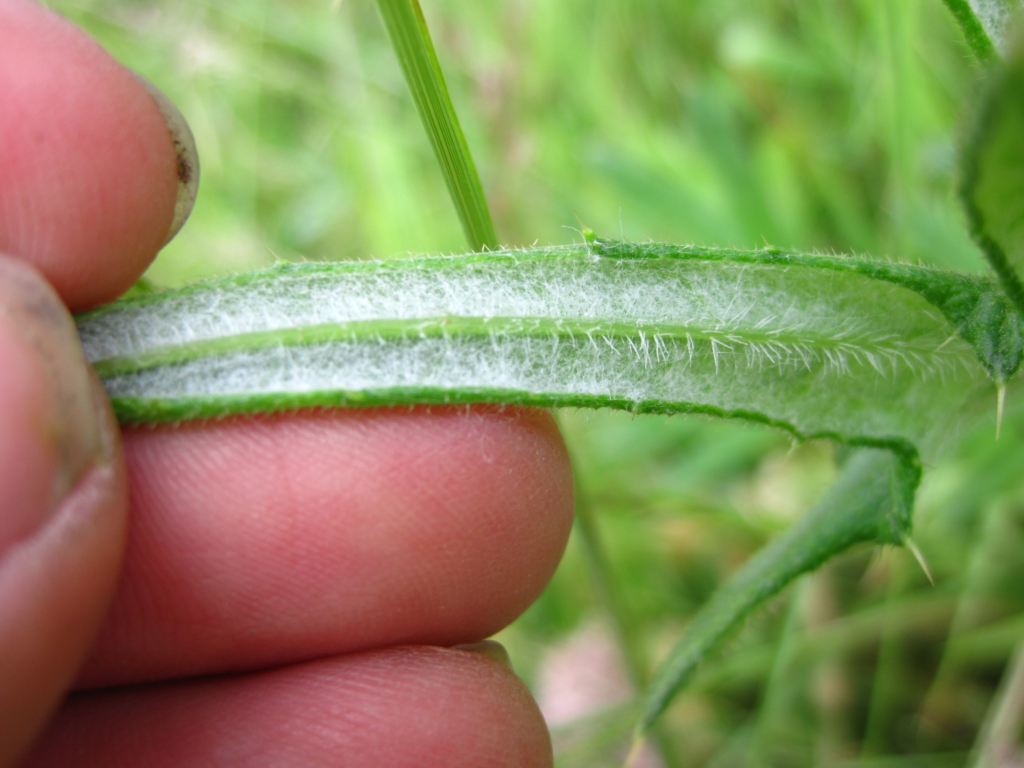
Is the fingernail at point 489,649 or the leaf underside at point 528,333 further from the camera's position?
the fingernail at point 489,649

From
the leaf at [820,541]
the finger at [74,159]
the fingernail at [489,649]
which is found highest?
the finger at [74,159]

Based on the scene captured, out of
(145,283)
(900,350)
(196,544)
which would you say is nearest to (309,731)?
(196,544)

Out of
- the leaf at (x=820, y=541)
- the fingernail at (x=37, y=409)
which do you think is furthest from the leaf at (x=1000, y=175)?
the fingernail at (x=37, y=409)

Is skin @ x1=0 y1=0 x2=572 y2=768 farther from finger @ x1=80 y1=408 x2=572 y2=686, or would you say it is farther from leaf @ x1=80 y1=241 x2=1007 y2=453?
leaf @ x1=80 y1=241 x2=1007 y2=453

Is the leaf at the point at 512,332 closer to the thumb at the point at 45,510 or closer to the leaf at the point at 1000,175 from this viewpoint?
the thumb at the point at 45,510

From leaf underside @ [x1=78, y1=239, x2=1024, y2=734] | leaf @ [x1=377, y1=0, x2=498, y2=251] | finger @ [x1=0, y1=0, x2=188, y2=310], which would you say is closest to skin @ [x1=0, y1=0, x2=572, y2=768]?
finger @ [x1=0, y1=0, x2=188, y2=310]

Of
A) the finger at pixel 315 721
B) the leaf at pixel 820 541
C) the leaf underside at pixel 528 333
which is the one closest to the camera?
the leaf underside at pixel 528 333

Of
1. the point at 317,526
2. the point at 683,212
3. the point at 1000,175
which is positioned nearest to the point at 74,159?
the point at 317,526
